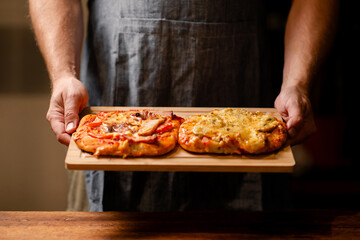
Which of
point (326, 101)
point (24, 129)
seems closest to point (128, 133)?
point (326, 101)

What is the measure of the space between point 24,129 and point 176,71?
172cm

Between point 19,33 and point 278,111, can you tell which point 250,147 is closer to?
point 278,111

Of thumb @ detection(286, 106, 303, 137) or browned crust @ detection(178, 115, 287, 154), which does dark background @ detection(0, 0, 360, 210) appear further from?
browned crust @ detection(178, 115, 287, 154)

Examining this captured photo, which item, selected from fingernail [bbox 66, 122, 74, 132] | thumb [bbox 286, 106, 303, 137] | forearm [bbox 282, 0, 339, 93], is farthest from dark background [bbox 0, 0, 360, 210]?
fingernail [bbox 66, 122, 74, 132]

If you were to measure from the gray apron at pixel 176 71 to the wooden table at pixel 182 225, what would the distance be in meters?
0.41

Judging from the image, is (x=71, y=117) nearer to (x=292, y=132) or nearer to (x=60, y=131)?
(x=60, y=131)

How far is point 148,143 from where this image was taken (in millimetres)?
1225

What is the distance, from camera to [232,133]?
4.16 ft

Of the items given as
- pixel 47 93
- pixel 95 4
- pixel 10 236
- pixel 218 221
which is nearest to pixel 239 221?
pixel 218 221

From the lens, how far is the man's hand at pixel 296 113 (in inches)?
54.0

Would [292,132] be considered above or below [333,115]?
above

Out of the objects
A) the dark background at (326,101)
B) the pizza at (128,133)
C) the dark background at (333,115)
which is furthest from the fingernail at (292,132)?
the dark background at (333,115)

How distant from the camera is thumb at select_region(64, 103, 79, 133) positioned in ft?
4.44

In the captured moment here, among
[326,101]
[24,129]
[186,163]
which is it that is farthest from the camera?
[24,129]
